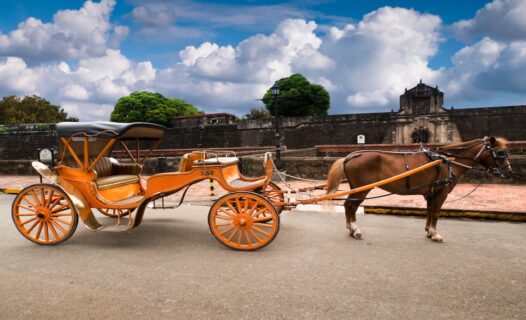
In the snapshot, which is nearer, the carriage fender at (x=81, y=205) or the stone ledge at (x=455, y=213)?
the carriage fender at (x=81, y=205)

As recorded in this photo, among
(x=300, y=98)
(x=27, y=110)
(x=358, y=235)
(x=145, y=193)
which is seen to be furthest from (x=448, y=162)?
(x=27, y=110)

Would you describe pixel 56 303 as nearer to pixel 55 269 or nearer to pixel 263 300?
pixel 55 269

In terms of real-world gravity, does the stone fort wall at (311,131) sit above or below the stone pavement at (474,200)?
above

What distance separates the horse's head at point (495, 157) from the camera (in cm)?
463

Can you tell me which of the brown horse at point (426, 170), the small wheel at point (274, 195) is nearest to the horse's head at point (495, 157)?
the brown horse at point (426, 170)

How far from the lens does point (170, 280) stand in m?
3.50

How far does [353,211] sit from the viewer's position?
4.96m

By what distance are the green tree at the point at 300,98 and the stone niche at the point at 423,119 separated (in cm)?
1476

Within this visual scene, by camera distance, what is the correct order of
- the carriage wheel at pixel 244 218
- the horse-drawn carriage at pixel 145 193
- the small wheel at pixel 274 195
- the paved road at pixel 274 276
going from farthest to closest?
the small wheel at pixel 274 195 → the horse-drawn carriage at pixel 145 193 → the carriage wheel at pixel 244 218 → the paved road at pixel 274 276

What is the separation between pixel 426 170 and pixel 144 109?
4245 cm

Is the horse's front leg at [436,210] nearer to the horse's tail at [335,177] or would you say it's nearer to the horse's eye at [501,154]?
the horse's eye at [501,154]

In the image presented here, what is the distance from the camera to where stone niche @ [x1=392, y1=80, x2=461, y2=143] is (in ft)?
82.2

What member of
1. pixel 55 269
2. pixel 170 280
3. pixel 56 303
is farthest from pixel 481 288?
pixel 55 269

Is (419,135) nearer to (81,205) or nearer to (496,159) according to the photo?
(496,159)
